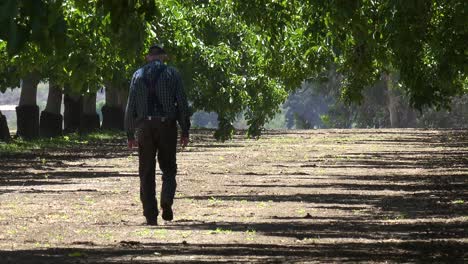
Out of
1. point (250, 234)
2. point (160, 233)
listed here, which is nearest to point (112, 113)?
point (160, 233)

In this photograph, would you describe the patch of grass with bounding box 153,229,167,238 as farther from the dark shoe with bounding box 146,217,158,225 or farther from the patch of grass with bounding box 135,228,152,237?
the dark shoe with bounding box 146,217,158,225

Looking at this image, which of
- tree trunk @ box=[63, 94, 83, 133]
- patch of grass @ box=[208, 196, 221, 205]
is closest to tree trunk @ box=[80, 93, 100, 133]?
tree trunk @ box=[63, 94, 83, 133]

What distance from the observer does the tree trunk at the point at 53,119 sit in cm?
5753

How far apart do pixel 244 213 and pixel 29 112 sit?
1415 inches

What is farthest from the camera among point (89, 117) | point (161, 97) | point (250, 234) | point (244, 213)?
point (89, 117)

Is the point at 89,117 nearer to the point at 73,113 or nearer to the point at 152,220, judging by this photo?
the point at 73,113

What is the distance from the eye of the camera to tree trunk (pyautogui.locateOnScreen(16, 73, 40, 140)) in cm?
5503

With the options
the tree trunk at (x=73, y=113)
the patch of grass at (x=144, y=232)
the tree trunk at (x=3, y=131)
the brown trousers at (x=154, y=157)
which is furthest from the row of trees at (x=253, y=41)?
the tree trunk at (x=73, y=113)

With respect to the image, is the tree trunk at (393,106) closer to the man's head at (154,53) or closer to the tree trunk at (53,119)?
the tree trunk at (53,119)

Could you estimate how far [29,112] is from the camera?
55.1 meters

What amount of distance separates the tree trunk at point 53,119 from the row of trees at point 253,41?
9.83m

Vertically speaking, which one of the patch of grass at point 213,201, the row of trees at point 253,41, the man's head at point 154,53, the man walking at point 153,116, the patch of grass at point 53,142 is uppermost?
the row of trees at point 253,41

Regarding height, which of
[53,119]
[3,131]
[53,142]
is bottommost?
[53,142]

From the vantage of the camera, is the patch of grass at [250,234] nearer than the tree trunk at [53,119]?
Yes
